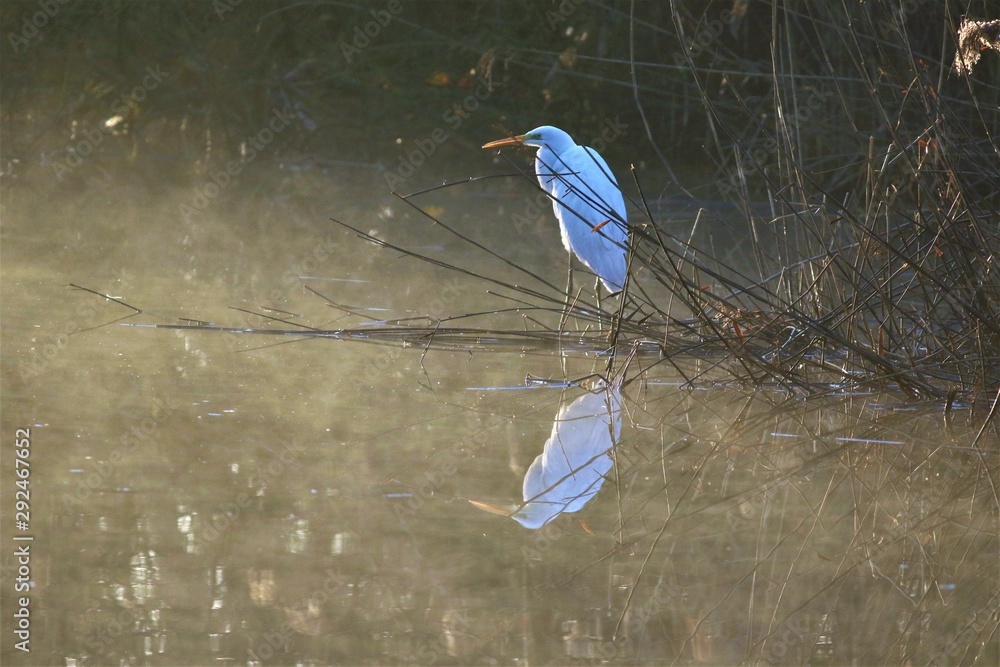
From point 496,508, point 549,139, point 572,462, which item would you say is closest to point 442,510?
point 496,508

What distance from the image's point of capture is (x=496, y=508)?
6.83 feet

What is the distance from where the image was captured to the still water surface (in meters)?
1.63

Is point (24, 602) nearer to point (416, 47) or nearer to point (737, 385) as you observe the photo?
point (737, 385)

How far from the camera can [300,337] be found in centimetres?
329

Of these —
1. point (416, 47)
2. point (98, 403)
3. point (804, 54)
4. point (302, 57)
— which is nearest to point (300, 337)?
point (98, 403)

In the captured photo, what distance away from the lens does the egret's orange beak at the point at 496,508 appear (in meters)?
2.07

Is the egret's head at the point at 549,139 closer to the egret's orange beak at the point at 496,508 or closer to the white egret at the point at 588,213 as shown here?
the white egret at the point at 588,213

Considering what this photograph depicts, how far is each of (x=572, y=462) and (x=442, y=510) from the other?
42 cm

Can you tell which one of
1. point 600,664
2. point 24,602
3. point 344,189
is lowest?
point 600,664

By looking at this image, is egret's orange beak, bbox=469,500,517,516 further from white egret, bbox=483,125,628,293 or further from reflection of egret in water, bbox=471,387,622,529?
white egret, bbox=483,125,628,293

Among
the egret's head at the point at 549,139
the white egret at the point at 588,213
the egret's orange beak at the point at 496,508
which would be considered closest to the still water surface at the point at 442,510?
the egret's orange beak at the point at 496,508

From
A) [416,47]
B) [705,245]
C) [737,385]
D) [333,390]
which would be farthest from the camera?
[416,47]

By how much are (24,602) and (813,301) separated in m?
1.95

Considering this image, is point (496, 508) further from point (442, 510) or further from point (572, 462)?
point (572, 462)
